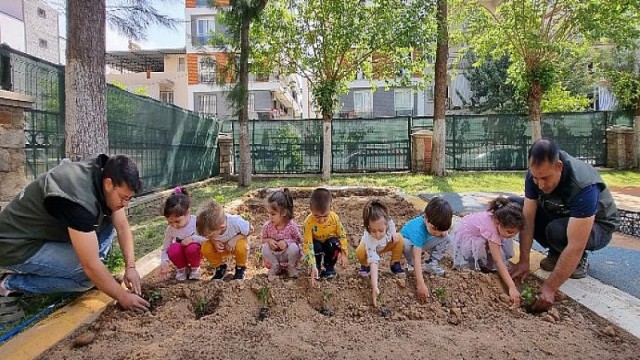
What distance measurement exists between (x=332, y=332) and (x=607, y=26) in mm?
13263

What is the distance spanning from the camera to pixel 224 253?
11.2 feet

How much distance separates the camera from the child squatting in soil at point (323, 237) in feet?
10.5

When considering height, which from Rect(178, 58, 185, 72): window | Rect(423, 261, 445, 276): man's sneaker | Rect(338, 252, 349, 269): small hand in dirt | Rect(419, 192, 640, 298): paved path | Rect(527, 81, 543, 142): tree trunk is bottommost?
Rect(419, 192, 640, 298): paved path

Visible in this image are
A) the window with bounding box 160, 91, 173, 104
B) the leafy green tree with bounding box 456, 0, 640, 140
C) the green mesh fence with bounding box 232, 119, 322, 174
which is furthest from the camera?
the window with bounding box 160, 91, 173, 104

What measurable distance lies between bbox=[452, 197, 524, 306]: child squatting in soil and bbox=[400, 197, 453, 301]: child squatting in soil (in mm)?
138

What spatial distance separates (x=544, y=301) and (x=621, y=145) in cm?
1450

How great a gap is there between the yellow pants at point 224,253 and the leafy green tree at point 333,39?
32.2 ft

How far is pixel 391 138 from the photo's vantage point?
14.7 m

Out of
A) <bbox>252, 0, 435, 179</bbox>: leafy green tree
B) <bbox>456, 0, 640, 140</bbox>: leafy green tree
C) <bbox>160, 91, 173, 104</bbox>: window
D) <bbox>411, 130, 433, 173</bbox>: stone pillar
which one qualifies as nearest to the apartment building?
<bbox>160, 91, 173, 104</bbox>: window

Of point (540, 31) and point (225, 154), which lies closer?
point (540, 31)

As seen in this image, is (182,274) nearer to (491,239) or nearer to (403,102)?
(491,239)

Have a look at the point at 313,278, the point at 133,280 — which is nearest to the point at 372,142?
the point at 313,278

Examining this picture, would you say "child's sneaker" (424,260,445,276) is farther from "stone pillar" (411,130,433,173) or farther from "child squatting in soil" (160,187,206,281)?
"stone pillar" (411,130,433,173)

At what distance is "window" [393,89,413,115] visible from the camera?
102ft
